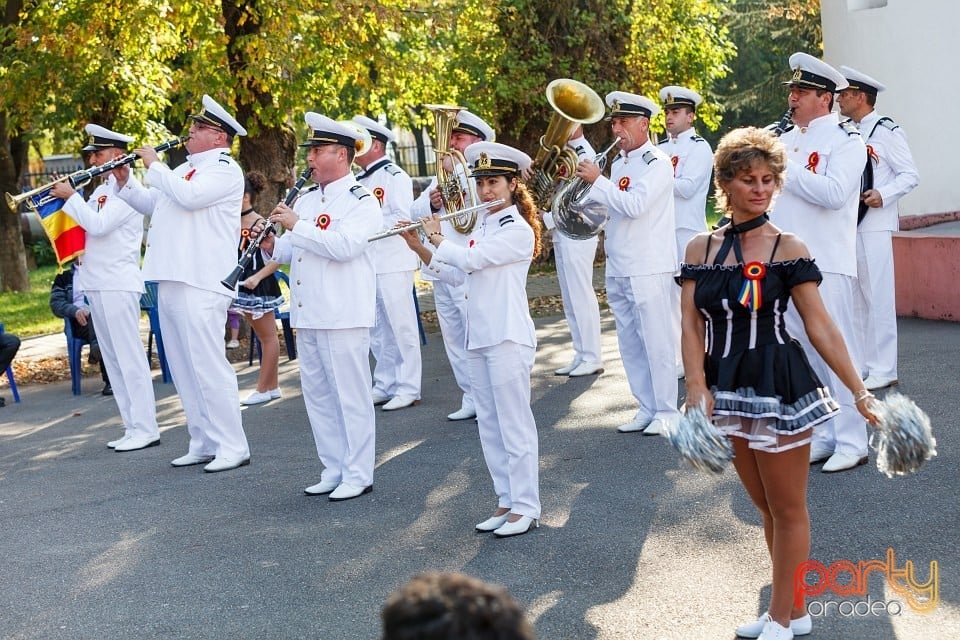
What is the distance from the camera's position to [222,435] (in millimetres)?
7812

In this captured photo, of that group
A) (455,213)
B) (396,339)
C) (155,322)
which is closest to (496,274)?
(455,213)

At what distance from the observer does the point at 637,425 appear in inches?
311

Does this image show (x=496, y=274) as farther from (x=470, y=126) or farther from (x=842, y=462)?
(x=470, y=126)

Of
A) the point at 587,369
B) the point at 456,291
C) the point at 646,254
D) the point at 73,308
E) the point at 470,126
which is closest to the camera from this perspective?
the point at 646,254

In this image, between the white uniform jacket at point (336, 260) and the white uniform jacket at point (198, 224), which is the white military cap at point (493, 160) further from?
the white uniform jacket at point (198, 224)

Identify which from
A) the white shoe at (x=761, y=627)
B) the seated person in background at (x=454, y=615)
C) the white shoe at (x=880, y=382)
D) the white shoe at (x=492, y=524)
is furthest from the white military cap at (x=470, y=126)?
the seated person in background at (x=454, y=615)

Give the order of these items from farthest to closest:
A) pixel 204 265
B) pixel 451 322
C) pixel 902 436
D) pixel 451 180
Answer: pixel 451 322, pixel 204 265, pixel 451 180, pixel 902 436

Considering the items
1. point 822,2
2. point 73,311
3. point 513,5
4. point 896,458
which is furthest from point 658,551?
point 513,5

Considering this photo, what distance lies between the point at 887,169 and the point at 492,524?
4.31m

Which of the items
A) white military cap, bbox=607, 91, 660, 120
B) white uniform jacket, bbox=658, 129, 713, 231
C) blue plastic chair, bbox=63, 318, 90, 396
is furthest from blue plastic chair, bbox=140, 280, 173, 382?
white military cap, bbox=607, 91, 660, 120

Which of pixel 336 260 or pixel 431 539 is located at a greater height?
pixel 336 260

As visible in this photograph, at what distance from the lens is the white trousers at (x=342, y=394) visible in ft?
22.7

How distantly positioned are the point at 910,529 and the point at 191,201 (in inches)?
177

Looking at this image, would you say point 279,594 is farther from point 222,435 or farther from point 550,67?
point 550,67
